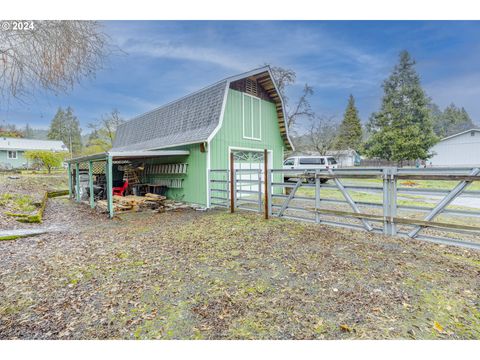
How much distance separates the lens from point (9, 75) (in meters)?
4.41

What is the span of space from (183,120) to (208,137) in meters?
3.40

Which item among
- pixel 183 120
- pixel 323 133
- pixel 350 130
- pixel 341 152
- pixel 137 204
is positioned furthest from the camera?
pixel 350 130

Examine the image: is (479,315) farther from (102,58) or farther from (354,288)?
(102,58)

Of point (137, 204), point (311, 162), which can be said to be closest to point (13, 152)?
point (137, 204)

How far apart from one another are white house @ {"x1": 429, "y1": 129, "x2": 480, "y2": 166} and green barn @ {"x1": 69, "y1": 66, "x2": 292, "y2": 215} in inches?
924

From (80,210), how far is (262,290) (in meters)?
9.34

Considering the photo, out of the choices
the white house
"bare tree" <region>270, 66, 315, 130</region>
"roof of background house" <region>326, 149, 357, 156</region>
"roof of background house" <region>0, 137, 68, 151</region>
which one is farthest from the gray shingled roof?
"roof of background house" <region>326, 149, 357, 156</region>

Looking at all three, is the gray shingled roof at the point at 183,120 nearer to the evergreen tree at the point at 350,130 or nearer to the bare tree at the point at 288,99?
the bare tree at the point at 288,99

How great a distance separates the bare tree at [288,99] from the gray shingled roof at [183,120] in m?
12.6

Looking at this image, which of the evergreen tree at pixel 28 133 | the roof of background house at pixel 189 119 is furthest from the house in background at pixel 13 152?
the roof of background house at pixel 189 119

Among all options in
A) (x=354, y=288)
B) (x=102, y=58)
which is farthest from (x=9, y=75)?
(x=354, y=288)

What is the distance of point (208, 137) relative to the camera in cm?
910

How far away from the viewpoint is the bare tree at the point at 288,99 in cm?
2264

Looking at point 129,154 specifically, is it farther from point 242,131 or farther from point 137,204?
point 242,131
